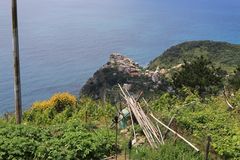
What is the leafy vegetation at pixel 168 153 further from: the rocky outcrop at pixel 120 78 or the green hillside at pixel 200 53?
the green hillside at pixel 200 53

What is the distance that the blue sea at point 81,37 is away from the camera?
62.0 meters

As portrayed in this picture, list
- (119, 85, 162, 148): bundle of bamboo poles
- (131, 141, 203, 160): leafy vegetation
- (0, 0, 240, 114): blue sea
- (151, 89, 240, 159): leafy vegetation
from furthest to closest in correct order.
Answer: (0, 0, 240, 114): blue sea
(119, 85, 162, 148): bundle of bamboo poles
(151, 89, 240, 159): leafy vegetation
(131, 141, 203, 160): leafy vegetation

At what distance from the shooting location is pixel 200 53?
6869cm

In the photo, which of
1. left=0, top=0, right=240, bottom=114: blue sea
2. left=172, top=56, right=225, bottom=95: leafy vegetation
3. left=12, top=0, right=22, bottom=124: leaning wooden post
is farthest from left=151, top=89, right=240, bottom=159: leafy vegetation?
left=0, top=0, right=240, bottom=114: blue sea

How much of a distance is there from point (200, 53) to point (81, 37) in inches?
1482

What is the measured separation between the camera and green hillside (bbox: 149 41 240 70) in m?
62.6

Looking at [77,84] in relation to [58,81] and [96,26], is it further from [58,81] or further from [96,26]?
[96,26]

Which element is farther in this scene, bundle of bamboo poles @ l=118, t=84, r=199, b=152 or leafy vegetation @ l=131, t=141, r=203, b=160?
bundle of bamboo poles @ l=118, t=84, r=199, b=152

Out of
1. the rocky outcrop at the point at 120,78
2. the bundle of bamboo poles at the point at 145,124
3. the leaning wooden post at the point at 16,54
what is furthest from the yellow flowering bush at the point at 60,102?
the rocky outcrop at the point at 120,78

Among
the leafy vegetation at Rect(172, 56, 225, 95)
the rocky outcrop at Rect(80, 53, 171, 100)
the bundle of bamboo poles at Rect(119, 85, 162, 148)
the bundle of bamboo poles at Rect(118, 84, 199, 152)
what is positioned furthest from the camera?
the rocky outcrop at Rect(80, 53, 171, 100)

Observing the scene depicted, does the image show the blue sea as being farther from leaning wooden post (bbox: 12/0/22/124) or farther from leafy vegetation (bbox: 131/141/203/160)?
leafy vegetation (bbox: 131/141/203/160)

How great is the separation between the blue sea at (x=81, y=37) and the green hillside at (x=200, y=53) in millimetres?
8851

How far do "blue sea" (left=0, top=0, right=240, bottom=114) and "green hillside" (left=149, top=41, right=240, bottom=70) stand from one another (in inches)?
348

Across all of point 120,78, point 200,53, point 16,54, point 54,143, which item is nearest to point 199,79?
point 16,54
